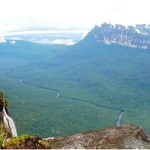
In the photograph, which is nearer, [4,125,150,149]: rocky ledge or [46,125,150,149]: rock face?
[4,125,150,149]: rocky ledge

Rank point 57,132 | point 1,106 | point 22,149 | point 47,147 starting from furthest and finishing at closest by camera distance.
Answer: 1. point 57,132
2. point 1,106
3. point 47,147
4. point 22,149

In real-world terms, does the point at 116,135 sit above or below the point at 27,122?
above

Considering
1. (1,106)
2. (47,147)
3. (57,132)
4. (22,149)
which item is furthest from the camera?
(57,132)

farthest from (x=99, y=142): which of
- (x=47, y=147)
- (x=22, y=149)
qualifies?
(x=22, y=149)

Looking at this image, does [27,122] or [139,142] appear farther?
[27,122]

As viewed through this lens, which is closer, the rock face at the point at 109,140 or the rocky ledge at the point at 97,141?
the rocky ledge at the point at 97,141

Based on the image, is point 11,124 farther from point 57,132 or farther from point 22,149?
point 57,132

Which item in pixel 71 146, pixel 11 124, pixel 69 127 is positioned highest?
pixel 71 146

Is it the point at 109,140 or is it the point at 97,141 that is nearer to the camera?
the point at 109,140
